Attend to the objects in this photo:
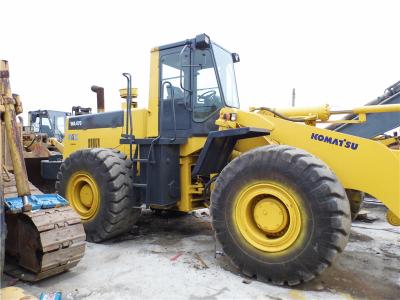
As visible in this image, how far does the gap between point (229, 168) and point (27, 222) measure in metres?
2.03

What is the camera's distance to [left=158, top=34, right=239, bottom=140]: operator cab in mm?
4828

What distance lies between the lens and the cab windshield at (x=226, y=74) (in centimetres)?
491

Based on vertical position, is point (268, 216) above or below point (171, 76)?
below

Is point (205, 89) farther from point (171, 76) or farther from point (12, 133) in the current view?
point (12, 133)

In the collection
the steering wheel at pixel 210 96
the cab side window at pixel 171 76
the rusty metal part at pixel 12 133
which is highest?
the cab side window at pixel 171 76

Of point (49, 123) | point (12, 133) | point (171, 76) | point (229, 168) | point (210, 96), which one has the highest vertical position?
point (171, 76)

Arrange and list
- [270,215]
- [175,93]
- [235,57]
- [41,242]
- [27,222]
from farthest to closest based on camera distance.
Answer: [235,57] → [175,93] → [270,215] → [27,222] → [41,242]

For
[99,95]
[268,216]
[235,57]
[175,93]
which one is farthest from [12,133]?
[99,95]

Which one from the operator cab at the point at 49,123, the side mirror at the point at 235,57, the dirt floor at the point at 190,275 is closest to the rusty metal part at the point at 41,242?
the dirt floor at the point at 190,275

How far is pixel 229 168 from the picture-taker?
3830mm

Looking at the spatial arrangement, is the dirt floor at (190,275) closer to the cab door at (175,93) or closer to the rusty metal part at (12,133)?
the rusty metal part at (12,133)

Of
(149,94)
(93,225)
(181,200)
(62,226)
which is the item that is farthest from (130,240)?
(149,94)

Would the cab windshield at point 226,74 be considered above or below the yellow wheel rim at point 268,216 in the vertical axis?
above

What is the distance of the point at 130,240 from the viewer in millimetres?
4996
